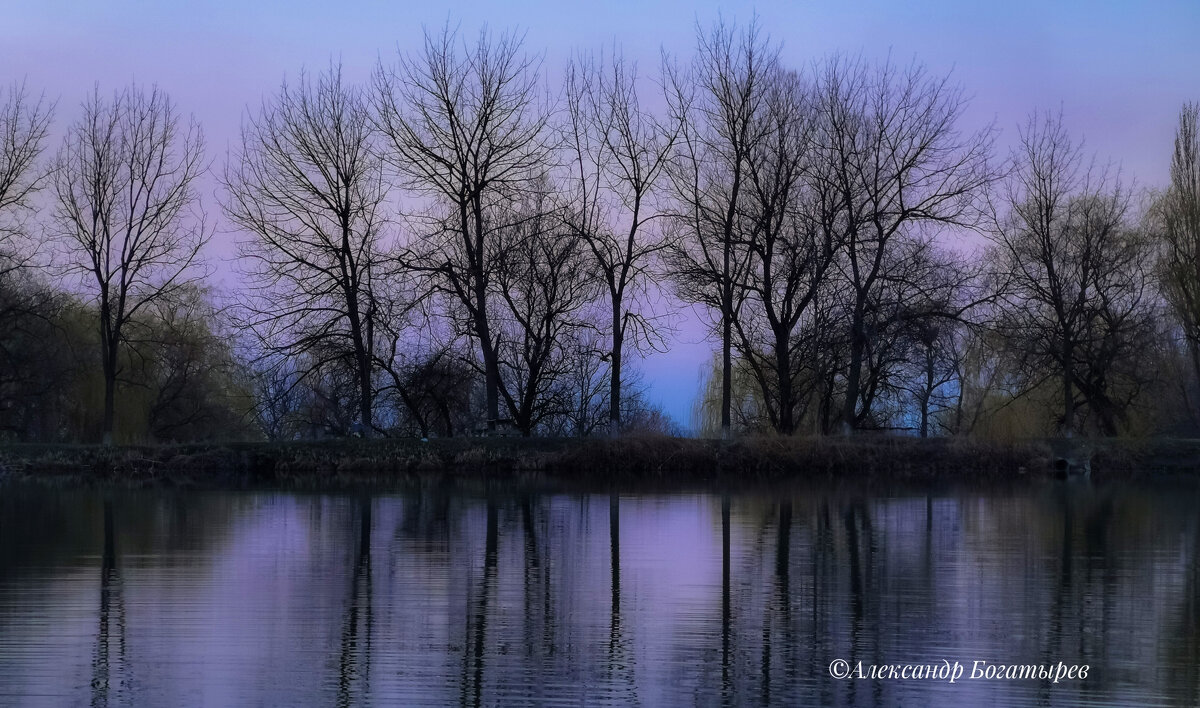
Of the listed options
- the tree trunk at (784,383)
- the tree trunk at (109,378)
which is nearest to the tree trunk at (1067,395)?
the tree trunk at (784,383)

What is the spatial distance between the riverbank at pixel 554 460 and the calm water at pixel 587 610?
14.3 m

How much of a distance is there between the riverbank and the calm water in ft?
46.9

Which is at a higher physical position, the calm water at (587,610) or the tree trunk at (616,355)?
the tree trunk at (616,355)

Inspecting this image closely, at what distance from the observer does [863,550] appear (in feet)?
43.8

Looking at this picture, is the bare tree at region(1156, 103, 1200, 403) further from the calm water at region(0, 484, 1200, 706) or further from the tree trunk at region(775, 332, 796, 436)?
the calm water at region(0, 484, 1200, 706)

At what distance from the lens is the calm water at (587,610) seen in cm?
706

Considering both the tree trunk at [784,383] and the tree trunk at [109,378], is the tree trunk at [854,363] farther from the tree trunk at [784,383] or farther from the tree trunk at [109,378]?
the tree trunk at [109,378]

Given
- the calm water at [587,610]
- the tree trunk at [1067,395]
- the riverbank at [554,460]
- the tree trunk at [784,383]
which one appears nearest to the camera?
the calm water at [587,610]

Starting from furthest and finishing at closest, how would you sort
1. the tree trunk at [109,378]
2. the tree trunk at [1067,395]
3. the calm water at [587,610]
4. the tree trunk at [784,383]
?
the tree trunk at [1067,395], the tree trunk at [109,378], the tree trunk at [784,383], the calm water at [587,610]

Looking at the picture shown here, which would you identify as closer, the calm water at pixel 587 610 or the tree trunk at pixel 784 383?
the calm water at pixel 587 610

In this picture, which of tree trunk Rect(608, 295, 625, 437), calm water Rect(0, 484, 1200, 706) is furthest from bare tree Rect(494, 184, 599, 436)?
calm water Rect(0, 484, 1200, 706)

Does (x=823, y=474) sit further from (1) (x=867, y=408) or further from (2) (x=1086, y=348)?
(2) (x=1086, y=348)

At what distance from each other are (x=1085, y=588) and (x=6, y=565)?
11.3 metres

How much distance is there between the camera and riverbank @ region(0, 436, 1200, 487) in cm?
3173
